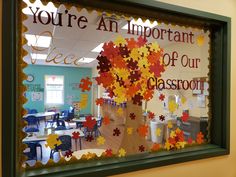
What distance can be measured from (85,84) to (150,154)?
2.70ft

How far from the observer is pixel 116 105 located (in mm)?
1652

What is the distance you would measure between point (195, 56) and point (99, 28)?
3.26 feet

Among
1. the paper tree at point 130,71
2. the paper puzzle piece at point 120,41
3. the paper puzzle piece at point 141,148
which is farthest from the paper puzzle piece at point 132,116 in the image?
the paper puzzle piece at point 120,41

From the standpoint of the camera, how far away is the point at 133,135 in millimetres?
1690

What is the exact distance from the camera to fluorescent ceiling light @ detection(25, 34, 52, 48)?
1363 millimetres

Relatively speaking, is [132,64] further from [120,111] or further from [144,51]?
[120,111]

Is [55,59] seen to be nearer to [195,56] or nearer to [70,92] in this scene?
[70,92]

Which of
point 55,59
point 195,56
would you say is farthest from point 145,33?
point 55,59

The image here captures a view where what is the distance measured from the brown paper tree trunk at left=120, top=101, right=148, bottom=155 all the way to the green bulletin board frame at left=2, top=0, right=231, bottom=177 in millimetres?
76

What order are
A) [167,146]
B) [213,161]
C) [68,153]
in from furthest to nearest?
[213,161], [167,146], [68,153]

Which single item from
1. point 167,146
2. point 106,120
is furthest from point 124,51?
point 167,146

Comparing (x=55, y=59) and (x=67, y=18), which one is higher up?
(x=67, y=18)

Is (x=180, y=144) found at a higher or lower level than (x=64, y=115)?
lower

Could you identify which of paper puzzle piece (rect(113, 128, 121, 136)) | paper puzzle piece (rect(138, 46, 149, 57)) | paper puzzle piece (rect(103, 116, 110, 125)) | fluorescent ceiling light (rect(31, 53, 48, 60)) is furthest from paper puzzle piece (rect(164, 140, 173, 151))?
fluorescent ceiling light (rect(31, 53, 48, 60))
